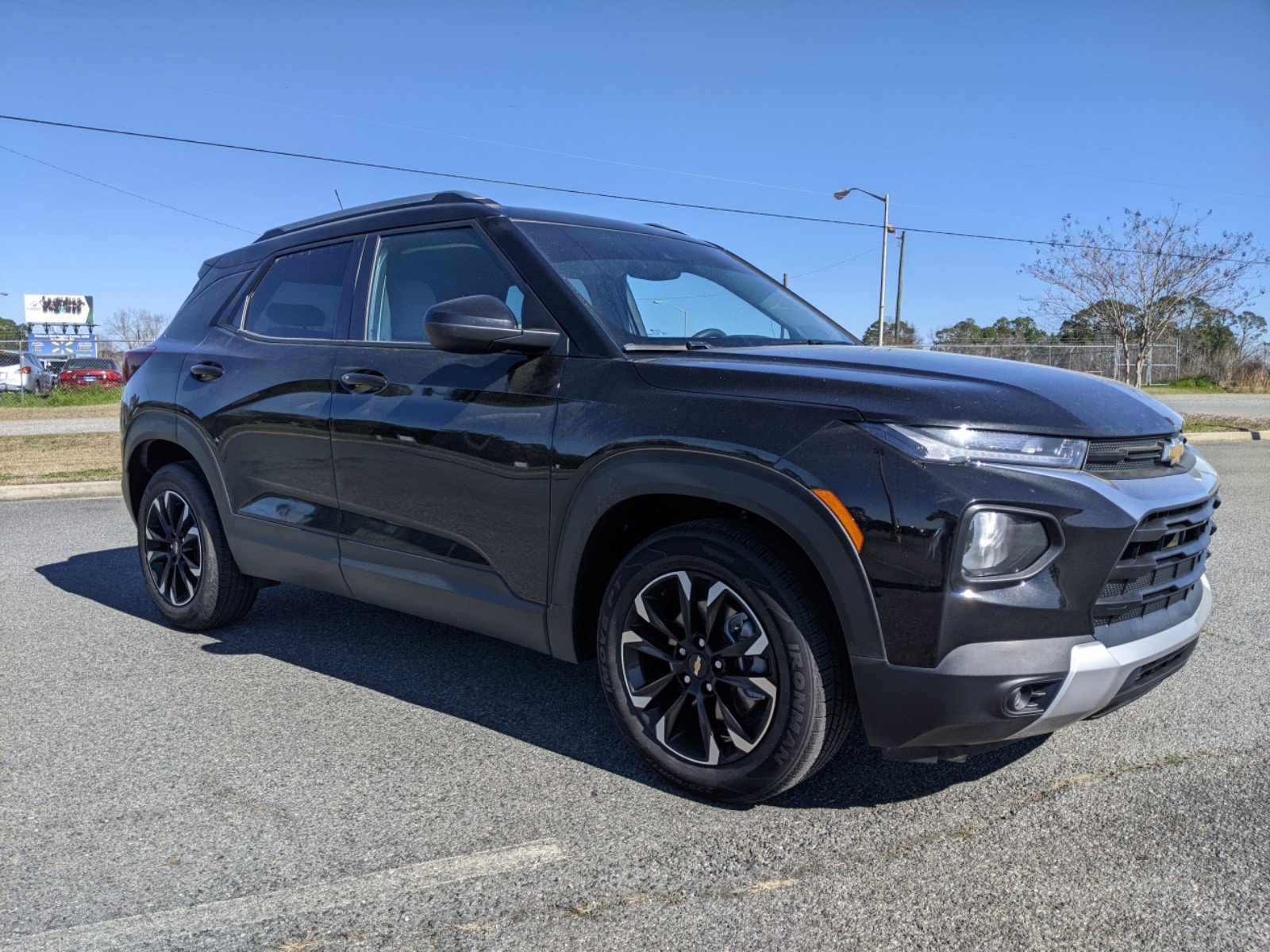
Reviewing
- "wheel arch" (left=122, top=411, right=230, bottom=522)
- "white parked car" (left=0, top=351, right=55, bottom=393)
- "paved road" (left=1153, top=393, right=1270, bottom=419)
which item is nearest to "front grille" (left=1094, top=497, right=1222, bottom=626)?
"wheel arch" (left=122, top=411, right=230, bottom=522)

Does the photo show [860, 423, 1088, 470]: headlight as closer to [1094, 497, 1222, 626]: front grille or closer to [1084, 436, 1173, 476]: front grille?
[1084, 436, 1173, 476]: front grille

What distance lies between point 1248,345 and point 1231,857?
4297 cm

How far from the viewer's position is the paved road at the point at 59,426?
16.7m

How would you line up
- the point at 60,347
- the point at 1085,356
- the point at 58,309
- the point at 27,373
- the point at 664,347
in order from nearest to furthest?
the point at 664,347 < the point at 27,373 < the point at 1085,356 < the point at 60,347 < the point at 58,309

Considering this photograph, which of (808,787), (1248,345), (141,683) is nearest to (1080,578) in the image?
(808,787)

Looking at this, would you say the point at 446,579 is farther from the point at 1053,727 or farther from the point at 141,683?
the point at 1053,727

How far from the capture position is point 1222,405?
1049 inches

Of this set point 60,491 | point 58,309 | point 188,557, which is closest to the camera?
point 188,557

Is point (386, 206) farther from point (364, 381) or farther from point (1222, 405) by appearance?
point (1222, 405)

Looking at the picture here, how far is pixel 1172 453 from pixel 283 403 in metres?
3.32

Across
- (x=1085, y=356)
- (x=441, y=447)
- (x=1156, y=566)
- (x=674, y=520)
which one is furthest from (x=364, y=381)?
(x=1085, y=356)

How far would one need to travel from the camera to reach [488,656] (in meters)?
4.41

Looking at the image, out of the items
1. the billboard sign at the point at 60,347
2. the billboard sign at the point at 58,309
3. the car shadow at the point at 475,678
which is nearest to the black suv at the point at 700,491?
the car shadow at the point at 475,678

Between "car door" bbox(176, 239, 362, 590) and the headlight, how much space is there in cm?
238
